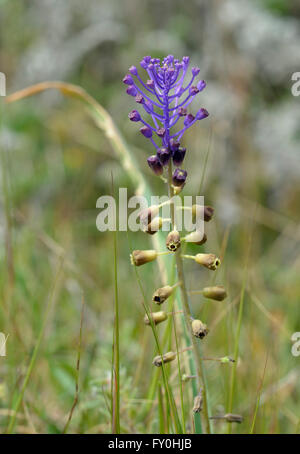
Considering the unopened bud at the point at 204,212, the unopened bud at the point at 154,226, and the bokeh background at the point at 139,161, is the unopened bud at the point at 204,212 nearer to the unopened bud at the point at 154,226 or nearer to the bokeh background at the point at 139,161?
the unopened bud at the point at 154,226

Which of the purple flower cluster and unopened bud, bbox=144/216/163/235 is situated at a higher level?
the purple flower cluster

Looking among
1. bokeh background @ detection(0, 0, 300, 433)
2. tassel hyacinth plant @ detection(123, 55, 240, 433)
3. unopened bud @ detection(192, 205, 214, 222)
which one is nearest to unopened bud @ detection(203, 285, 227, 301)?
tassel hyacinth plant @ detection(123, 55, 240, 433)

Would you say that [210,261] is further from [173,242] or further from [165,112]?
[165,112]

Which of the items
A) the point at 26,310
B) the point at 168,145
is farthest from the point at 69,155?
the point at 168,145

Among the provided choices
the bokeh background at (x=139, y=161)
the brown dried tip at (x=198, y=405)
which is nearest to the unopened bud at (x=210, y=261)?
the brown dried tip at (x=198, y=405)

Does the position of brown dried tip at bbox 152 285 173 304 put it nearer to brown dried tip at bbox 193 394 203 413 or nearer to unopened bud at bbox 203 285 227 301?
unopened bud at bbox 203 285 227 301

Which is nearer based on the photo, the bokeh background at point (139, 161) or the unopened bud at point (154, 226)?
the unopened bud at point (154, 226)

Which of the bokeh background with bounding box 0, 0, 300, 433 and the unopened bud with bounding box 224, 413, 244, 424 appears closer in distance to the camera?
the unopened bud with bounding box 224, 413, 244, 424

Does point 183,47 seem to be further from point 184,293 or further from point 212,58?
point 184,293
